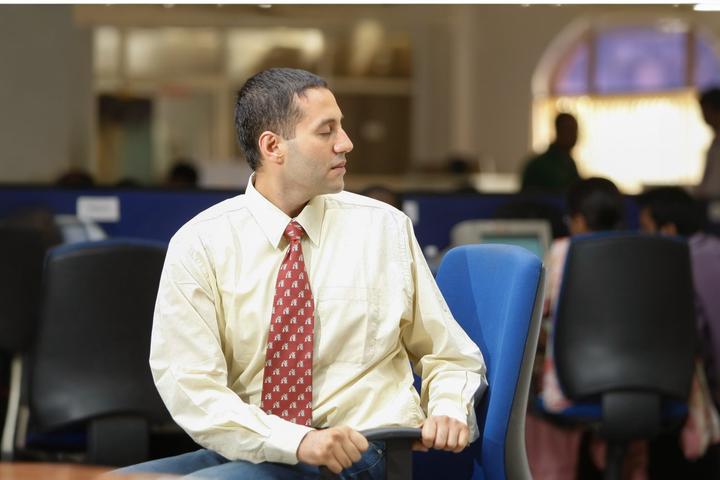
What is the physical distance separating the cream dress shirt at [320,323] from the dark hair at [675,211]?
1.98 meters

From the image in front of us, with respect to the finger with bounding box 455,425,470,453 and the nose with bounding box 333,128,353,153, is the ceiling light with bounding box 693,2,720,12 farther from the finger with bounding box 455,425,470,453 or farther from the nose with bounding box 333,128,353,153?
the finger with bounding box 455,425,470,453

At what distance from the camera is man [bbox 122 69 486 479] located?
1.83 m

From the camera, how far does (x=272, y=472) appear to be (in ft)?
5.97

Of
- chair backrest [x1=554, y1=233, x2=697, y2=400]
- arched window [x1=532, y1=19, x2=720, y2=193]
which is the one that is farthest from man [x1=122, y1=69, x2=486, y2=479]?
arched window [x1=532, y1=19, x2=720, y2=193]

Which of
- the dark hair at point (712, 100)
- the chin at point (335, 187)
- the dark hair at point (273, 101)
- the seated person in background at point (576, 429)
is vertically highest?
the dark hair at point (273, 101)

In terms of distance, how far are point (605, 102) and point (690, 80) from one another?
81cm

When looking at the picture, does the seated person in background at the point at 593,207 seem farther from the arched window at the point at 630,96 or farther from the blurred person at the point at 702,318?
the arched window at the point at 630,96

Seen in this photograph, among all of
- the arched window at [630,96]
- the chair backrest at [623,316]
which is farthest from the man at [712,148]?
the arched window at [630,96]

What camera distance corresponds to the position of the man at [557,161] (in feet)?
18.3

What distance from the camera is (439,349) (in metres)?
1.95

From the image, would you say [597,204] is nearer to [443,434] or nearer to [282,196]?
[282,196]

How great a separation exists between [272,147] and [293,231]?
0.14 metres

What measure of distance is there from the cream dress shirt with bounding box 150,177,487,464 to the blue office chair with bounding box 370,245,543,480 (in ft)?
0.13

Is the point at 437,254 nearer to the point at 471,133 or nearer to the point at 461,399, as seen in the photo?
the point at 461,399
